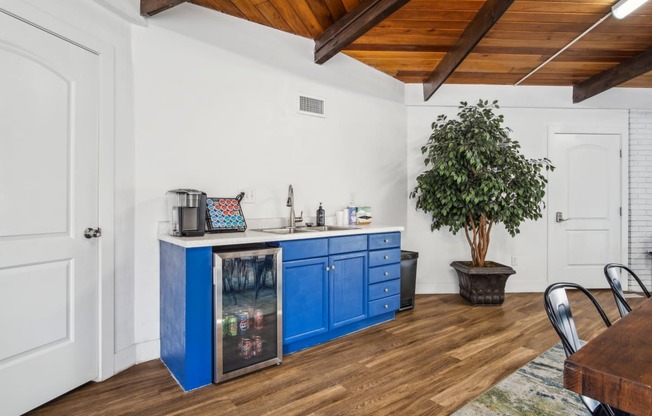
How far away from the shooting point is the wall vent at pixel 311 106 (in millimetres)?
3820

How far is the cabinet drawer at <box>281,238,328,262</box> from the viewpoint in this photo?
9.35 feet

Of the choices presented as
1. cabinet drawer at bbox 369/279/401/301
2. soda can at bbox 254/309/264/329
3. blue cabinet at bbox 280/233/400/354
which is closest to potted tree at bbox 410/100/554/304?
cabinet drawer at bbox 369/279/401/301

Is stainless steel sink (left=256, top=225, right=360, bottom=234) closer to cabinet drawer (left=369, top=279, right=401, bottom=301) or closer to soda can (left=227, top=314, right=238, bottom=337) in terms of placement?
cabinet drawer (left=369, top=279, right=401, bottom=301)

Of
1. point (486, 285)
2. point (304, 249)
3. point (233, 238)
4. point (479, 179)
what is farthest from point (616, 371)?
point (486, 285)

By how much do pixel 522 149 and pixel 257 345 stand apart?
428 centimetres

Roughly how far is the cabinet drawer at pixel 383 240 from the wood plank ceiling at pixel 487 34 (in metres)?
2.00

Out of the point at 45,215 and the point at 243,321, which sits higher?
the point at 45,215

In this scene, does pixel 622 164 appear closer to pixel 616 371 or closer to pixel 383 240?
pixel 383 240

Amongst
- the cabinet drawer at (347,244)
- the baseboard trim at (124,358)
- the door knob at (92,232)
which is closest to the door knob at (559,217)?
the cabinet drawer at (347,244)

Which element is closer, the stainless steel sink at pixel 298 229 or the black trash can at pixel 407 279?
the stainless steel sink at pixel 298 229

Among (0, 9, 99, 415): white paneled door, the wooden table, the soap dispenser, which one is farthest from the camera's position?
the soap dispenser

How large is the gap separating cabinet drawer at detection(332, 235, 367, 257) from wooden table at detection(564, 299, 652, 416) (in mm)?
2164

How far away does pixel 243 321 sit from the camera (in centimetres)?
256

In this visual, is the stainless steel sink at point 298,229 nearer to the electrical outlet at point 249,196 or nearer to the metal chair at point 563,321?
the electrical outlet at point 249,196
